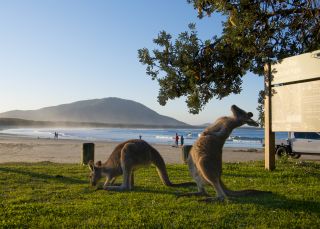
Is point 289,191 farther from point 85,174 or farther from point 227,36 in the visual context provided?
point 85,174

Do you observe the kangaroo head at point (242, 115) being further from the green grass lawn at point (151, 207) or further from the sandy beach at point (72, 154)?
the sandy beach at point (72, 154)

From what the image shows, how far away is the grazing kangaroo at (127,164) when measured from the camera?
30.2ft

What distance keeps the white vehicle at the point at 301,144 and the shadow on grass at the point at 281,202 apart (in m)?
19.2

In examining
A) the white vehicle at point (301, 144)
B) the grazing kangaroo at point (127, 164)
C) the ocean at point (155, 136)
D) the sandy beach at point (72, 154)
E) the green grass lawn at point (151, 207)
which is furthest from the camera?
the ocean at point (155, 136)

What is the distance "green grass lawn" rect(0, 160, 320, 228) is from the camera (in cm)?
621

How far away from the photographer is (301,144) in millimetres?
26766

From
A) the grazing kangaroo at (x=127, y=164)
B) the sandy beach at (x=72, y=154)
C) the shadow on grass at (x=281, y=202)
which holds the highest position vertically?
the grazing kangaroo at (x=127, y=164)

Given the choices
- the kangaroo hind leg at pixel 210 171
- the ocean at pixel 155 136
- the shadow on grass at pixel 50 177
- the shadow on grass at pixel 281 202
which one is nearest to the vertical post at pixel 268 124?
the shadow on grass at pixel 281 202

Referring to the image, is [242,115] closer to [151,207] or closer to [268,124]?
[151,207]

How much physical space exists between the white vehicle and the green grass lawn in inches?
632

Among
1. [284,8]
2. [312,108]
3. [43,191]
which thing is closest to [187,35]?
[284,8]

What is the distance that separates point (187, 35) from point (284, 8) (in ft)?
8.81

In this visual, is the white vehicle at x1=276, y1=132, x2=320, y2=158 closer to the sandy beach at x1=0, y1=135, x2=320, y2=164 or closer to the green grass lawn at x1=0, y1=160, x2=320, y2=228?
the sandy beach at x1=0, y1=135, x2=320, y2=164

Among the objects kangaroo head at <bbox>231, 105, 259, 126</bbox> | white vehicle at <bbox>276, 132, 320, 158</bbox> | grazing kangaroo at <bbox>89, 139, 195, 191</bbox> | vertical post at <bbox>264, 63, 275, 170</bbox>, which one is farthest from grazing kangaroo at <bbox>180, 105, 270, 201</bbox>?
white vehicle at <bbox>276, 132, 320, 158</bbox>
